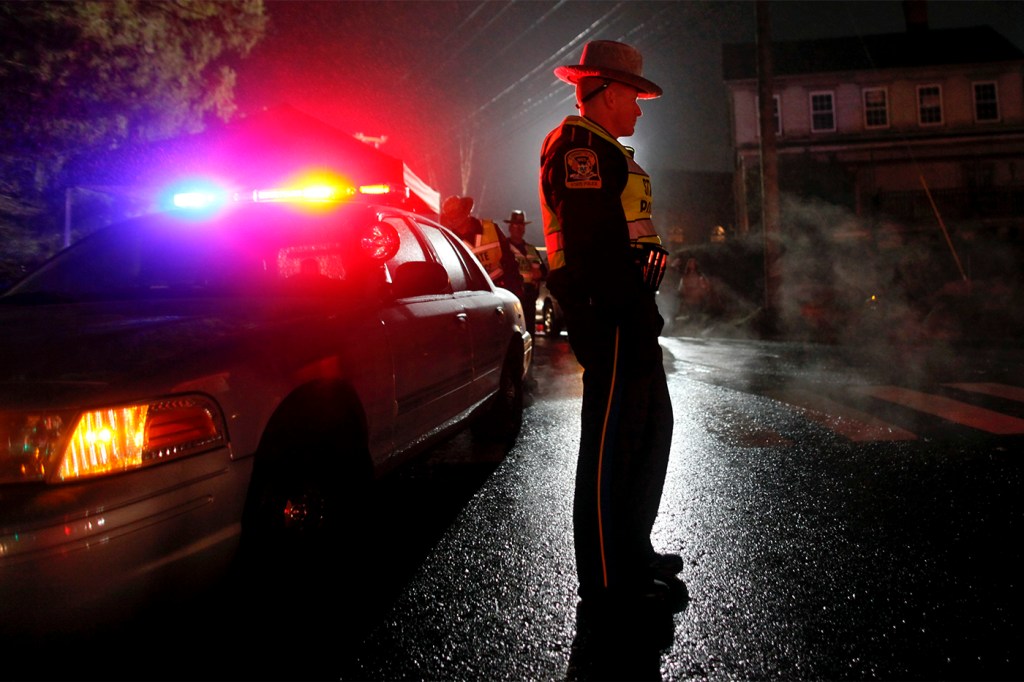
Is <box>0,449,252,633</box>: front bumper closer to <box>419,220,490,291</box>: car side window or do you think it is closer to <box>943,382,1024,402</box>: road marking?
<box>419,220,490,291</box>: car side window

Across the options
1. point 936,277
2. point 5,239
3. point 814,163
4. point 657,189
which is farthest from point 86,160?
point 657,189

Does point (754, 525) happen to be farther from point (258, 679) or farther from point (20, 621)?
point (20, 621)

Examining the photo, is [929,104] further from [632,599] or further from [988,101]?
[632,599]

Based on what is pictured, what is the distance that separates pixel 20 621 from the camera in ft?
5.54

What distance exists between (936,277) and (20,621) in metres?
23.1

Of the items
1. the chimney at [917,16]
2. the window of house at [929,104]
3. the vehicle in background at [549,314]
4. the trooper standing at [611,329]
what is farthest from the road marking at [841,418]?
the chimney at [917,16]

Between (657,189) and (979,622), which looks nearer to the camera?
(979,622)

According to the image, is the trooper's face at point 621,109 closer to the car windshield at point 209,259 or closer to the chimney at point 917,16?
the car windshield at point 209,259

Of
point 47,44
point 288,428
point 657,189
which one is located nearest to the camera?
point 288,428

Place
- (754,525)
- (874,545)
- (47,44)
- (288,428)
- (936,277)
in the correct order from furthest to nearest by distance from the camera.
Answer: (936,277) < (47,44) < (754,525) < (874,545) < (288,428)

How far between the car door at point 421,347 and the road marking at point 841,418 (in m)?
2.89

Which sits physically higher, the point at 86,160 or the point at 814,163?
the point at 814,163

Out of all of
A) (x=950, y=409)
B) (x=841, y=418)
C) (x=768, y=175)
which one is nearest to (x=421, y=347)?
(x=841, y=418)

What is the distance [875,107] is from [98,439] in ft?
114
